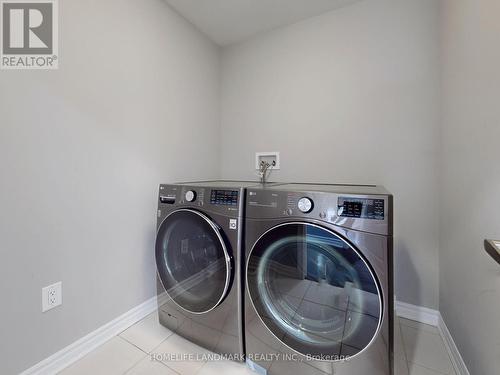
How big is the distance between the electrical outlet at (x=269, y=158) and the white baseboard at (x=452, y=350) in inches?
54.2

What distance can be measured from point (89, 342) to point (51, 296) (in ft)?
1.12

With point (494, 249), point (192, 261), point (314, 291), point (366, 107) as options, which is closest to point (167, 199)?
point (192, 261)

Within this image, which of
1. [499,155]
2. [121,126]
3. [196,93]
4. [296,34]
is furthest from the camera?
[196,93]

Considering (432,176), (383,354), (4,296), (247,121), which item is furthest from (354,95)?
(4,296)

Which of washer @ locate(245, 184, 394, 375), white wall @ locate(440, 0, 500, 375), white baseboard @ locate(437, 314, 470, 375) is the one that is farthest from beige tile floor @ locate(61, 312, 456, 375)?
washer @ locate(245, 184, 394, 375)

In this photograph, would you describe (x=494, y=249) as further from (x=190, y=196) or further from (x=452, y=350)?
(x=190, y=196)

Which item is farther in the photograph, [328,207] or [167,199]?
[167,199]

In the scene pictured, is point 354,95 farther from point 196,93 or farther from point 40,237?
point 40,237

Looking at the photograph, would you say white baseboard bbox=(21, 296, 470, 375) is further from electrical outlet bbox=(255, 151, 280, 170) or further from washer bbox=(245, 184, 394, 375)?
electrical outlet bbox=(255, 151, 280, 170)

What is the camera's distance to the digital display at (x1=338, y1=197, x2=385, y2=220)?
728mm

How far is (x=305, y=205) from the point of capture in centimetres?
83

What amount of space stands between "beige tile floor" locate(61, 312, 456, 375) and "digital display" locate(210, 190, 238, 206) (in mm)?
791

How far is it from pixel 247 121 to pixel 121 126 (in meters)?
0.99

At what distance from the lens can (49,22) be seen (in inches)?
38.5
